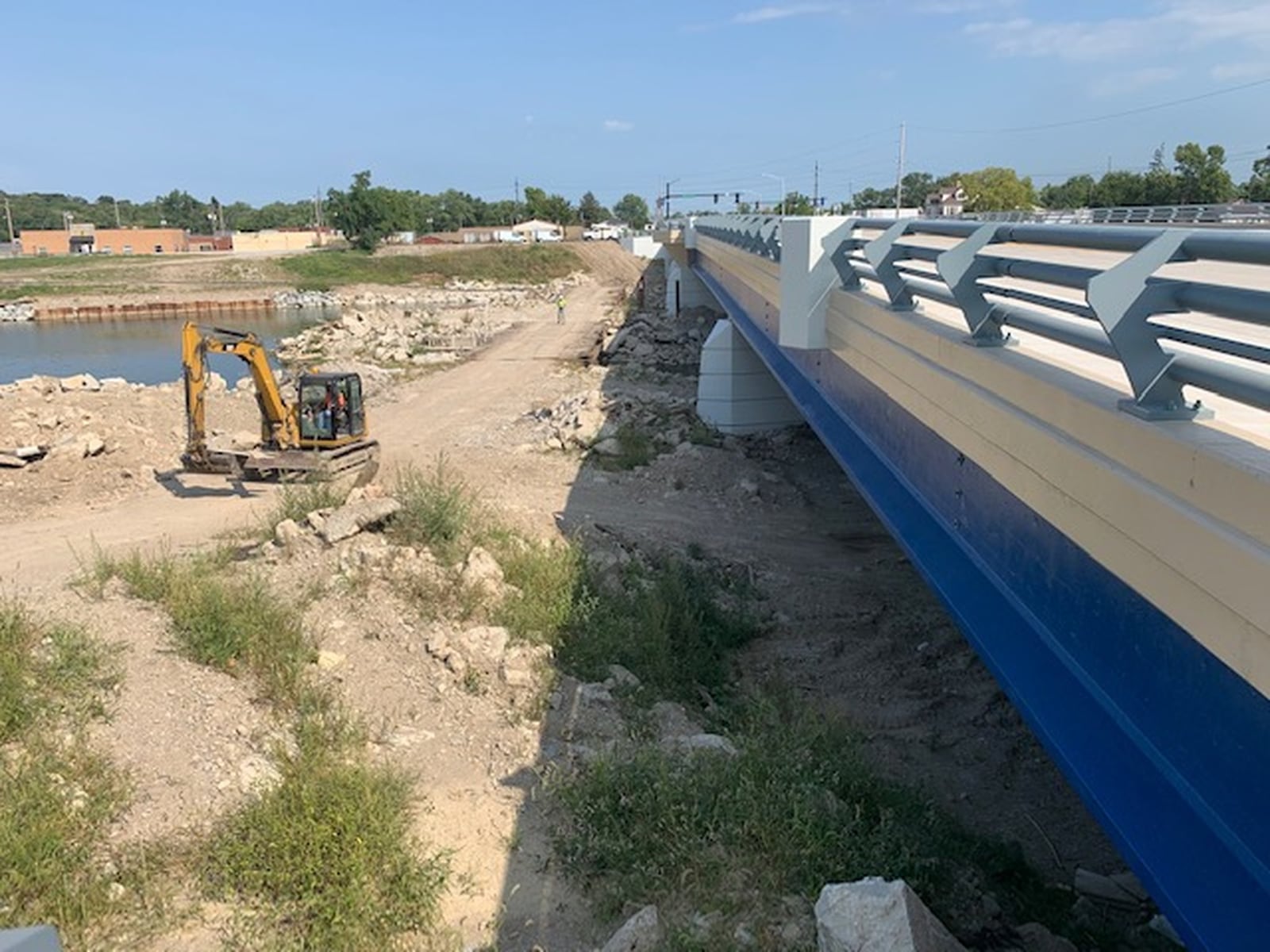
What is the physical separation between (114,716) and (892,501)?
6.91 meters

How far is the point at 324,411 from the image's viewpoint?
1883cm

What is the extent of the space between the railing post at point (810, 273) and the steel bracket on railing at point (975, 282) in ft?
13.2

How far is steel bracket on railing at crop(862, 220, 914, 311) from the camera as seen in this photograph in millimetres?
8367

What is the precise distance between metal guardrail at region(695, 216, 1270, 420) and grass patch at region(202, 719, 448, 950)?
5.32m

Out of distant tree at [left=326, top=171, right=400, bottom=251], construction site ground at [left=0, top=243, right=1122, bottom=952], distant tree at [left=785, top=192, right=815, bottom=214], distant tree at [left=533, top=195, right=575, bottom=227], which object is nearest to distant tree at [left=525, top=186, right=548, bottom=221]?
distant tree at [left=533, top=195, right=575, bottom=227]

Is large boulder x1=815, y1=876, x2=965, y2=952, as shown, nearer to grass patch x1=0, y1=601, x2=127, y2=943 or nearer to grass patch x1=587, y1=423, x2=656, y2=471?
grass patch x1=0, y1=601, x2=127, y2=943

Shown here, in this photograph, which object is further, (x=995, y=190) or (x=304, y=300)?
(x=304, y=300)

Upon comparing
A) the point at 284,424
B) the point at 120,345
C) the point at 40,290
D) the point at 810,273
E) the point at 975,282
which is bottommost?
the point at 120,345

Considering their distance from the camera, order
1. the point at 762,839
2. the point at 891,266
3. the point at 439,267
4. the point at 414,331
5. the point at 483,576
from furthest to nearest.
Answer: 1. the point at 439,267
2. the point at 414,331
3. the point at 483,576
4. the point at 891,266
5. the point at 762,839

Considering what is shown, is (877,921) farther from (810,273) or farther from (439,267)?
(439,267)

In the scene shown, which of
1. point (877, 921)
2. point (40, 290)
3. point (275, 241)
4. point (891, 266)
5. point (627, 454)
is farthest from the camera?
point (275, 241)

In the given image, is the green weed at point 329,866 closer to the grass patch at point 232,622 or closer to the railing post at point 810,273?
the grass patch at point 232,622

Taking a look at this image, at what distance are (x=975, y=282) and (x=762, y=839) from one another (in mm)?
4028

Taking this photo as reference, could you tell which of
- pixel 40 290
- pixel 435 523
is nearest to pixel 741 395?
pixel 435 523
